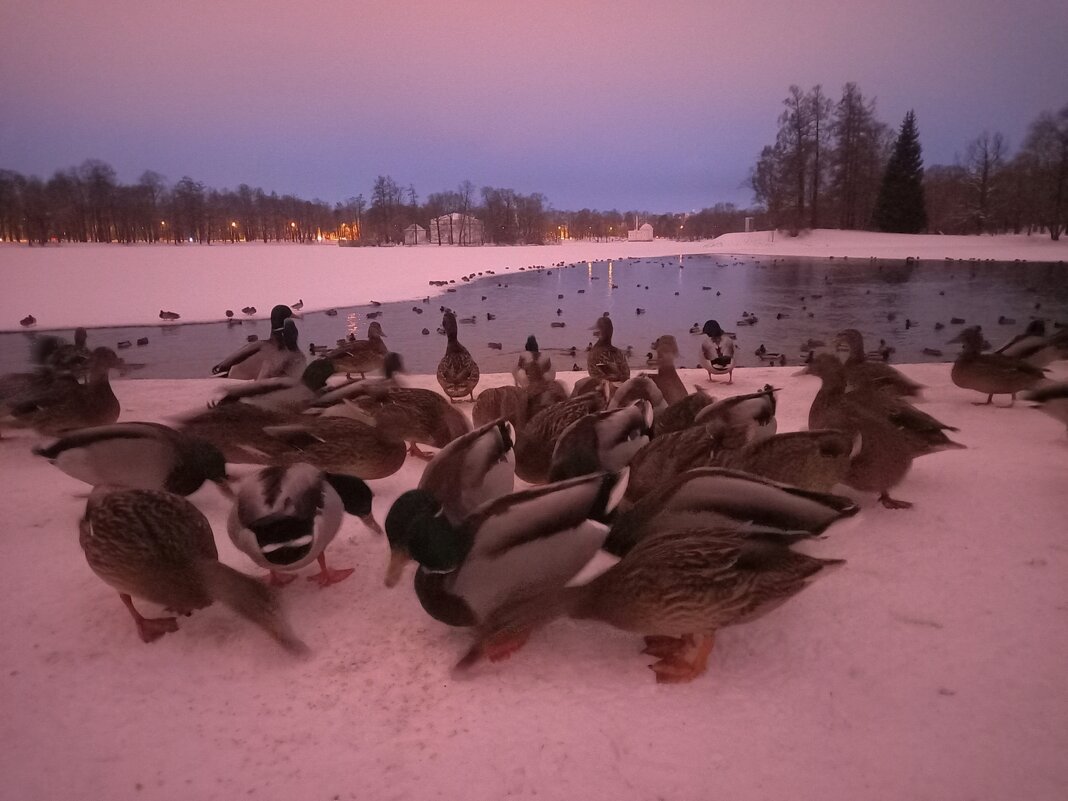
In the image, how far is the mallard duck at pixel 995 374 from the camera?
4.84 m

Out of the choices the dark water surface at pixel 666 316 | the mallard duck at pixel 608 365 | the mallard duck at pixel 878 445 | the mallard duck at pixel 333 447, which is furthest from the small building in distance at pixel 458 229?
the mallard duck at pixel 878 445

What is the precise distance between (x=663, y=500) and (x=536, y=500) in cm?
47

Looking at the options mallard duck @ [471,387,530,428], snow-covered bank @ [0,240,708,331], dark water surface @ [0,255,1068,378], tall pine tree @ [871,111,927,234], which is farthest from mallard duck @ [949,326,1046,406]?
tall pine tree @ [871,111,927,234]

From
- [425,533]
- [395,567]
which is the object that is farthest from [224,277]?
[425,533]

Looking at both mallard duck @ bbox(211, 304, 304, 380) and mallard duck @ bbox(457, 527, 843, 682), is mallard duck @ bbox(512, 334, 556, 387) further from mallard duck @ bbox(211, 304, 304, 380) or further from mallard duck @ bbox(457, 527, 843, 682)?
mallard duck @ bbox(457, 527, 843, 682)

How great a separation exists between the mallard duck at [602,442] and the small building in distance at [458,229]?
61811 mm

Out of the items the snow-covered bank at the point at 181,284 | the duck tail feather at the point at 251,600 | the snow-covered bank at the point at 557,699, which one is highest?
the snow-covered bank at the point at 181,284

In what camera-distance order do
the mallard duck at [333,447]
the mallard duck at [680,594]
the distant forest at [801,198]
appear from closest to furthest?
the mallard duck at [680,594] → the mallard duck at [333,447] → the distant forest at [801,198]

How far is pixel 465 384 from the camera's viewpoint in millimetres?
5621

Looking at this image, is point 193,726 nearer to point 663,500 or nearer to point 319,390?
point 663,500

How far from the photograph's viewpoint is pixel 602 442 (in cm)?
305

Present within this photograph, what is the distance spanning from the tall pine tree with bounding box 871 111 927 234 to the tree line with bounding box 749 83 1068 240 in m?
0.06

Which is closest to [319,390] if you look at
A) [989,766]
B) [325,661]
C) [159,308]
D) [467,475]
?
[467,475]

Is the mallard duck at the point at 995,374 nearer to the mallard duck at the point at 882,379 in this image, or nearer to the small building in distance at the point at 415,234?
the mallard duck at the point at 882,379
